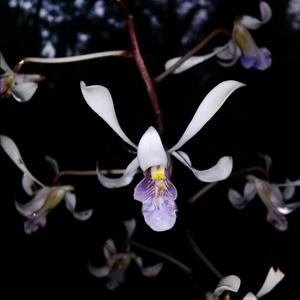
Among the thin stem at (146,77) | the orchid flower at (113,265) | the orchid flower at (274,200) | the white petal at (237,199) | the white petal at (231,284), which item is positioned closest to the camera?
the white petal at (231,284)

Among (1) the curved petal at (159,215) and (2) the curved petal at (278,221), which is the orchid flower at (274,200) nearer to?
(2) the curved petal at (278,221)

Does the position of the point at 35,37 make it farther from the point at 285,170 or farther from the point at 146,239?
the point at 285,170

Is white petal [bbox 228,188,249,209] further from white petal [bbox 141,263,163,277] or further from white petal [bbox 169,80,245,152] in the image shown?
white petal [bbox 169,80,245,152]

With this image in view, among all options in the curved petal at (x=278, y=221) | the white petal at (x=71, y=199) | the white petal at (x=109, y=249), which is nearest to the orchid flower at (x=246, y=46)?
the curved petal at (x=278, y=221)

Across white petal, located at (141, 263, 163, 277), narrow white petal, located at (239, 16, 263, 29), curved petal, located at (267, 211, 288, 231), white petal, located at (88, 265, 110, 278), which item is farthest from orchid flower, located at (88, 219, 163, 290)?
narrow white petal, located at (239, 16, 263, 29)

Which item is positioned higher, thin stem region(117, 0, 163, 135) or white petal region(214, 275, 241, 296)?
thin stem region(117, 0, 163, 135)

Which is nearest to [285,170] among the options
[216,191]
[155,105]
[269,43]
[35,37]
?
[216,191]
